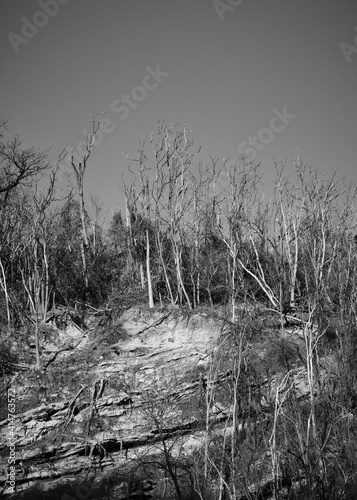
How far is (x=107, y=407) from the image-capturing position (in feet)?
40.8

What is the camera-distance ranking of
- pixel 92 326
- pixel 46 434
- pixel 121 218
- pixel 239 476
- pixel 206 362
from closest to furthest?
pixel 239 476 < pixel 46 434 < pixel 206 362 < pixel 92 326 < pixel 121 218

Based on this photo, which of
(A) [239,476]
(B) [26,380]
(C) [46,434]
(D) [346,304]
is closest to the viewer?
(A) [239,476]

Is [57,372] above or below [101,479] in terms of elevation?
above

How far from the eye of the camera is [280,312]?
1623 centimetres

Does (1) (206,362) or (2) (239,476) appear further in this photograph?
(1) (206,362)

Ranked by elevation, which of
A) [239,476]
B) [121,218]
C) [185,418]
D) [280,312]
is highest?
[121,218]

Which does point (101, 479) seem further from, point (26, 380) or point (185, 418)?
point (26, 380)

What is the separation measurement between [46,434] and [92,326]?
6.11 metres

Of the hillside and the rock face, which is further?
the rock face

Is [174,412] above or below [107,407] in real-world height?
below

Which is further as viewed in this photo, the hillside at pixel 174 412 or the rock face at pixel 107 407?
the rock face at pixel 107 407

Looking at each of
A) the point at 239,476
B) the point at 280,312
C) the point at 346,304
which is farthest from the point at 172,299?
the point at 239,476

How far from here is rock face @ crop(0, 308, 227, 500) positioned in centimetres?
1045

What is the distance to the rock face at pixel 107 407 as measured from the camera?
1045 centimetres
